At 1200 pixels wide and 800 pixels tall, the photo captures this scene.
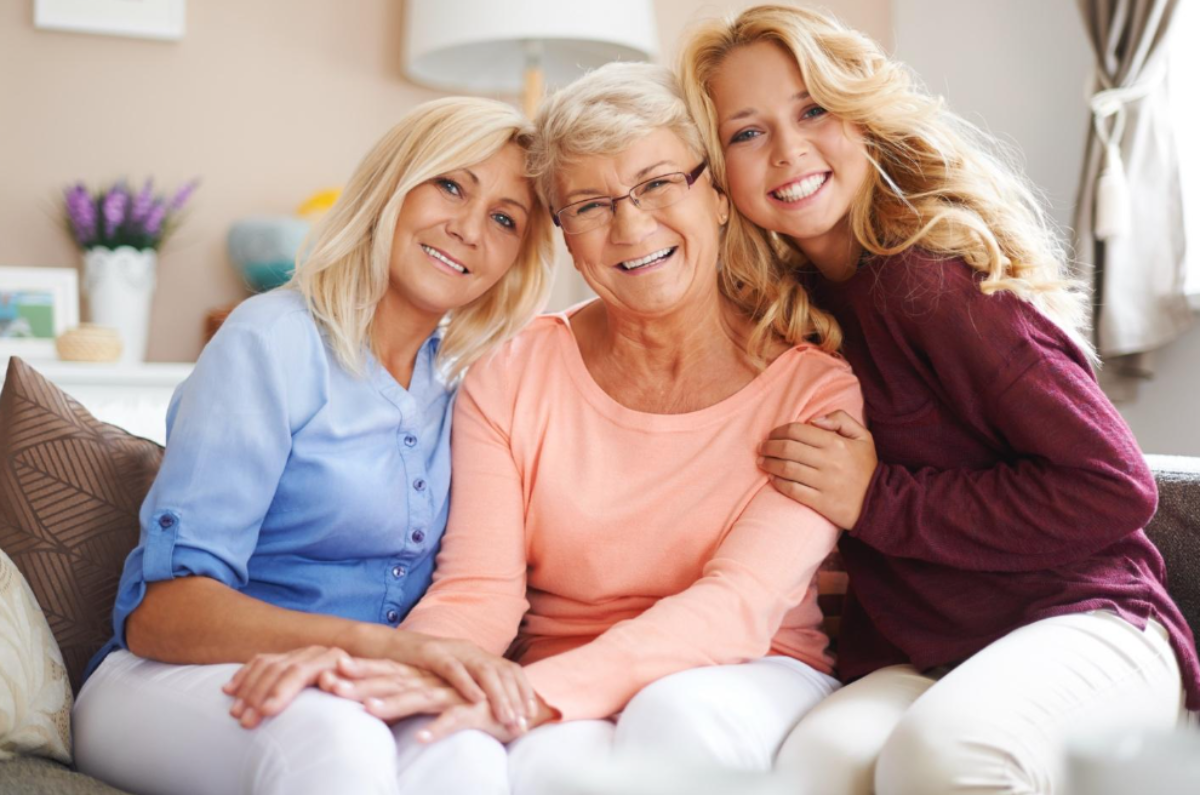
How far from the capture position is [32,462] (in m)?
1.57

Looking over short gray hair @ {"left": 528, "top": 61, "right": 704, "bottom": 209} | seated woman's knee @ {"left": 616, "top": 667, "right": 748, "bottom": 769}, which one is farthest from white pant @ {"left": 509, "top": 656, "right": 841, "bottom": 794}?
short gray hair @ {"left": 528, "top": 61, "right": 704, "bottom": 209}

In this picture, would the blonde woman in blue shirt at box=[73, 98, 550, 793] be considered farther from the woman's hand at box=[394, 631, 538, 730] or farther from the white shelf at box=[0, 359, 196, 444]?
the white shelf at box=[0, 359, 196, 444]

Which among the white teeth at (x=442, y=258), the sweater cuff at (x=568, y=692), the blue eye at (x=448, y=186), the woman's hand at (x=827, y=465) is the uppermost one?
the blue eye at (x=448, y=186)

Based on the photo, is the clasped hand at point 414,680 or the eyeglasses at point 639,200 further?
the eyeglasses at point 639,200

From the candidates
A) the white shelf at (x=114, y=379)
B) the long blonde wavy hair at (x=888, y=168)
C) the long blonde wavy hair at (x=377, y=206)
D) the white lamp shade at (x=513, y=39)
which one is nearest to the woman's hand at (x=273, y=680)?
the long blonde wavy hair at (x=377, y=206)

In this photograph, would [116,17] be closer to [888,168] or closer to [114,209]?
[114,209]

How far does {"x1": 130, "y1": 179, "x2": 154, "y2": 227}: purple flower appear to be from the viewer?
3152 millimetres

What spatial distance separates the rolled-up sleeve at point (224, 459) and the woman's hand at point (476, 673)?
24cm

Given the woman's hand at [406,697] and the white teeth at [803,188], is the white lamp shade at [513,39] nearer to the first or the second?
the white teeth at [803,188]

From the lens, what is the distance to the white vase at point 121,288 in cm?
313

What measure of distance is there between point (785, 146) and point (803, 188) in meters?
0.06

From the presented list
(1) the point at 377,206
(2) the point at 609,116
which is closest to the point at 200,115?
(1) the point at 377,206

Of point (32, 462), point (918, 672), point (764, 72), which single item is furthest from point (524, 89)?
point (918, 672)

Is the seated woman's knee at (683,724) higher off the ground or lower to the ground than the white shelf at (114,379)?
higher
